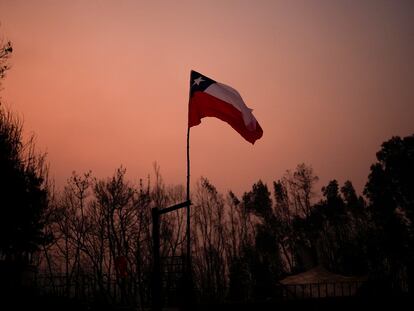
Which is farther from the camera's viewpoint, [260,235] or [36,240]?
[260,235]

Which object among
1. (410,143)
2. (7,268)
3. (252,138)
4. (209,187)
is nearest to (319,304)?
(252,138)

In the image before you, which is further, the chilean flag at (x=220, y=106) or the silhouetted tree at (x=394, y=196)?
the silhouetted tree at (x=394, y=196)

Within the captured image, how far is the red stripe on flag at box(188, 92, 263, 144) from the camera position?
1127 cm

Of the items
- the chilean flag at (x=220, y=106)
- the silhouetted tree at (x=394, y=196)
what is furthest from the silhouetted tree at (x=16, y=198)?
the silhouetted tree at (x=394, y=196)

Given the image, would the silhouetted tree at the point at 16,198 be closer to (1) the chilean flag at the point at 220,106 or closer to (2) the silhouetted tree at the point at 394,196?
(1) the chilean flag at the point at 220,106

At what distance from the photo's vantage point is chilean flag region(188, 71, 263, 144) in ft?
37.1

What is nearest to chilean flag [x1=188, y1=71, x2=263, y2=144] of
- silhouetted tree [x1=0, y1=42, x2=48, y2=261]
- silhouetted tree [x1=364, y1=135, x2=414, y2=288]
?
silhouetted tree [x1=0, y1=42, x2=48, y2=261]

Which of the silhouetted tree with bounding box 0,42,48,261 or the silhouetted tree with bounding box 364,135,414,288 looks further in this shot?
the silhouetted tree with bounding box 364,135,414,288

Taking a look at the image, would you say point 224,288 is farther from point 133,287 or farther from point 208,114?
point 208,114

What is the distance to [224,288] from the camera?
151 feet

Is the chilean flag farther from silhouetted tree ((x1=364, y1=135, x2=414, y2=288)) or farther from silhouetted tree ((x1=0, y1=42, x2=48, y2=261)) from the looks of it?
silhouetted tree ((x1=364, y1=135, x2=414, y2=288))

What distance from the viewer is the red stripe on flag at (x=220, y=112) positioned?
444 inches

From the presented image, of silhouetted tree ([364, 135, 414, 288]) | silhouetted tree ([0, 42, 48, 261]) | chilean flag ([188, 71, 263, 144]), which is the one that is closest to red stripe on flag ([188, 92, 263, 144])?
chilean flag ([188, 71, 263, 144])

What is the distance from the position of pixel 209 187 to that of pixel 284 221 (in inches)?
434
